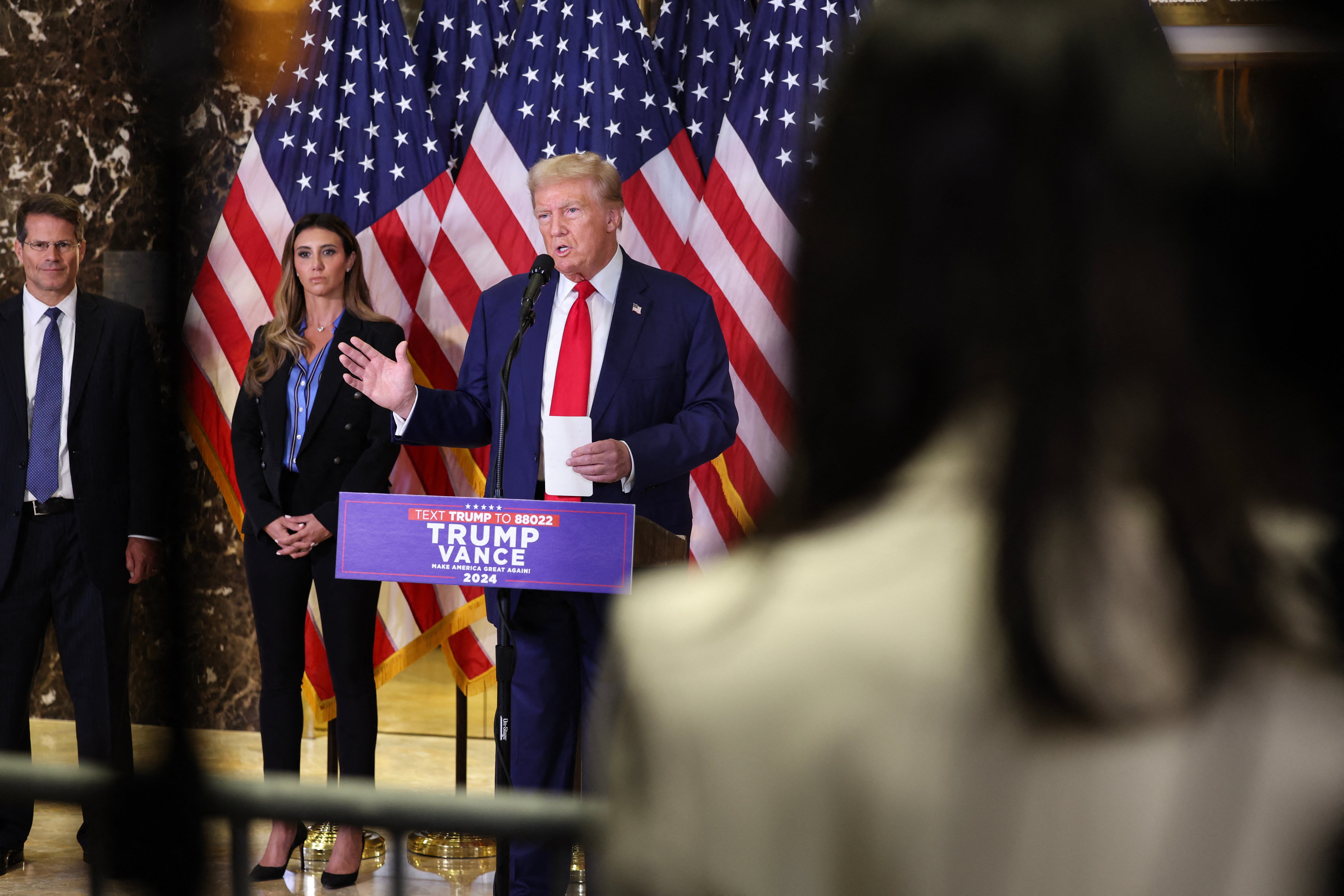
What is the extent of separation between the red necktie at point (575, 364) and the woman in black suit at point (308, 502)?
56 cm

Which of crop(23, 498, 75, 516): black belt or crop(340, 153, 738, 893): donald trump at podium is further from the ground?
crop(340, 153, 738, 893): donald trump at podium

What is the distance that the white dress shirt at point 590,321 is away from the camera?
3.02 meters

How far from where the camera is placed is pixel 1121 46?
0.52 metres

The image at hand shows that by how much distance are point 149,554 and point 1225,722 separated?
3.53 meters

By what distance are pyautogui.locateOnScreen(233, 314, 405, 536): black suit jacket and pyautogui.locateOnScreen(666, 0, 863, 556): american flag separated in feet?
3.20

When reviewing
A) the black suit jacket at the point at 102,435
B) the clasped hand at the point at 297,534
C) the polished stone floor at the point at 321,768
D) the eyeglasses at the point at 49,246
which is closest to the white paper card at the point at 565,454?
the clasped hand at the point at 297,534

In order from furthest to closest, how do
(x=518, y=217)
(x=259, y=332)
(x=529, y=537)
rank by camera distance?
(x=518, y=217) → (x=259, y=332) → (x=529, y=537)

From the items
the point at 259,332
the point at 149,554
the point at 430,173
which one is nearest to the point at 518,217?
the point at 430,173

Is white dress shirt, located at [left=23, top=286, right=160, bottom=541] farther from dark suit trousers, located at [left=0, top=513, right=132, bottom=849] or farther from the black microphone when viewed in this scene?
the black microphone

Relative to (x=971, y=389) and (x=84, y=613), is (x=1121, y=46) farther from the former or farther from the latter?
(x=84, y=613)

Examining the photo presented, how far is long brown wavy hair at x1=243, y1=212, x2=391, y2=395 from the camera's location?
3355 mm

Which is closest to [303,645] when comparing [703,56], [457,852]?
[457,852]

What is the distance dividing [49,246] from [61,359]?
1.08ft

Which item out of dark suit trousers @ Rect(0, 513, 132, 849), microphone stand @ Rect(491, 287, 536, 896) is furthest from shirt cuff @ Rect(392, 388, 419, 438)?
dark suit trousers @ Rect(0, 513, 132, 849)
